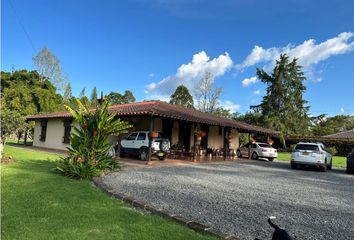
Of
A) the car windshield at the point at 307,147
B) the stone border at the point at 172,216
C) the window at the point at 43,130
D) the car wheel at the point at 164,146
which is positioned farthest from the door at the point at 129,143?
the window at the point at 43,130

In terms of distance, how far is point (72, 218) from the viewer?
5.16m

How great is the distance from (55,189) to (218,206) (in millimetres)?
3838

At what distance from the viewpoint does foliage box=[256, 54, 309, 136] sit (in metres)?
46.2

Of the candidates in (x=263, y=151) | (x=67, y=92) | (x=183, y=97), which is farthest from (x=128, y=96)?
(x=263, y=151)

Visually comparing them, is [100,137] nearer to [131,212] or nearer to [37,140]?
[131,212]

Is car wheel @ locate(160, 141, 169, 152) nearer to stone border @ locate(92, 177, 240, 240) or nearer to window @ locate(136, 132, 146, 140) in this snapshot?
window @ locate(136, 132, 146, 140)

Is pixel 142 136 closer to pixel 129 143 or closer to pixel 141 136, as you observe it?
pixel 141 136

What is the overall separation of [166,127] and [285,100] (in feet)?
103

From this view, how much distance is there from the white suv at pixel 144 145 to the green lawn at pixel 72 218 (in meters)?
9.89

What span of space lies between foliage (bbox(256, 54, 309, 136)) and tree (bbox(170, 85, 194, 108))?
457 inches

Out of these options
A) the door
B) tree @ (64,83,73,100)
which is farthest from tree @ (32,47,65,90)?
the door

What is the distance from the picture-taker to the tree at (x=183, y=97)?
5372 centimetres

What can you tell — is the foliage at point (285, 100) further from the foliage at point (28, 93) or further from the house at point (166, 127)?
the foliage at point (28, 93)

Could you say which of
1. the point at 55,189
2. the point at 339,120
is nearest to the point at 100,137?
the point at 55,189
